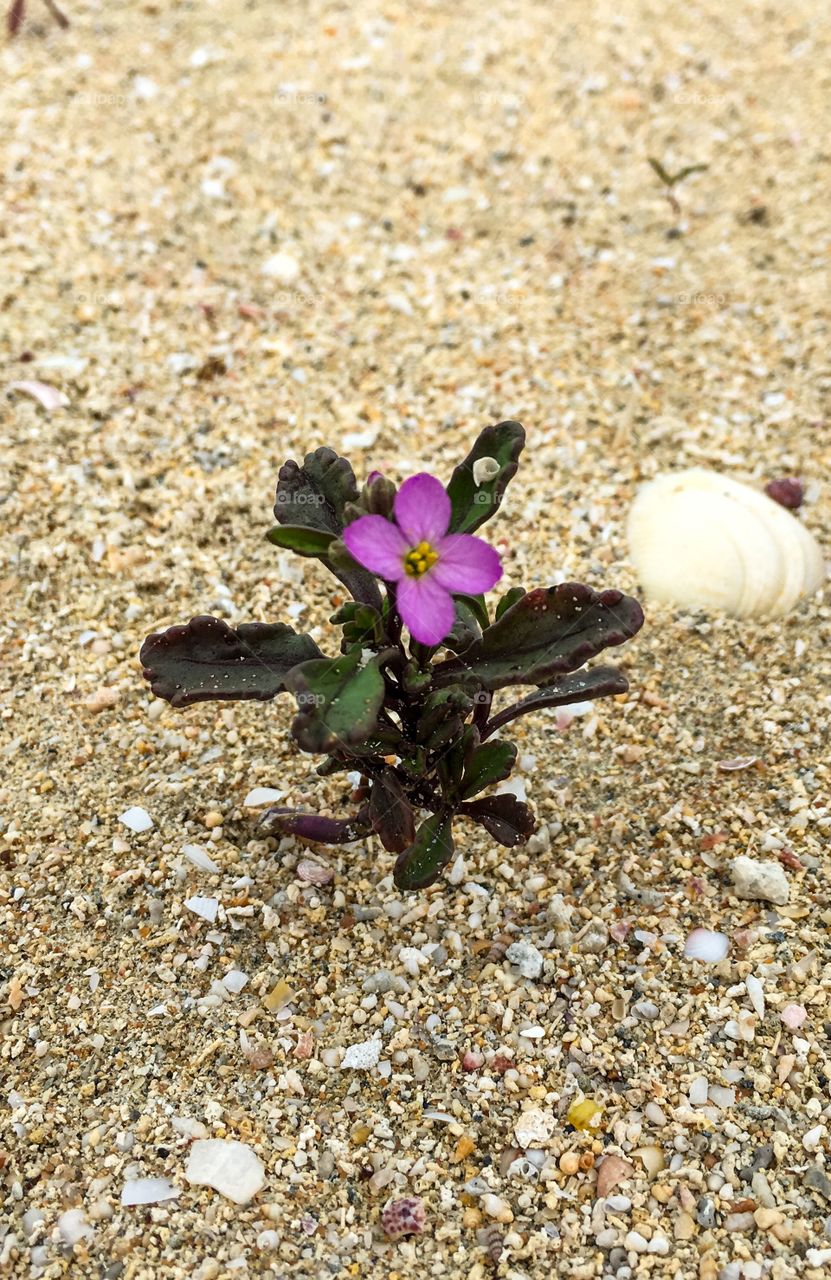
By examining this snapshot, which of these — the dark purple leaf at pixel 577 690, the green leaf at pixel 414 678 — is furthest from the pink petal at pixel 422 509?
the dark purple leaf at pixel 577 690

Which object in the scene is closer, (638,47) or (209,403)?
(209,403)

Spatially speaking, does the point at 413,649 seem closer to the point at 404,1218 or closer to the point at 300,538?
the point at 300,538

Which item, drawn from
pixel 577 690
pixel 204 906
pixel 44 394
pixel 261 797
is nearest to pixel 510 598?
pixel 577 690

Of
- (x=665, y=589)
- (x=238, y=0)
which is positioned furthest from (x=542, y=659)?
(x=238, y=0)

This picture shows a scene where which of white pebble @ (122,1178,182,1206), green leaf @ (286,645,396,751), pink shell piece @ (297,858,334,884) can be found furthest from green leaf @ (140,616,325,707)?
white pebble @ (122,1178,182,1206)

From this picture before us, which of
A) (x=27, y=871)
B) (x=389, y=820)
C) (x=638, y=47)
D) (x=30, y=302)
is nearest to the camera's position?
(x=389, y=820)

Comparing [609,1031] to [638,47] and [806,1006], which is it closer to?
[806,1006]

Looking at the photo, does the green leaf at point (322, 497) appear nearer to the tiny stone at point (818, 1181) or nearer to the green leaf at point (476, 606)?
the green leaf at point (476, 606)
